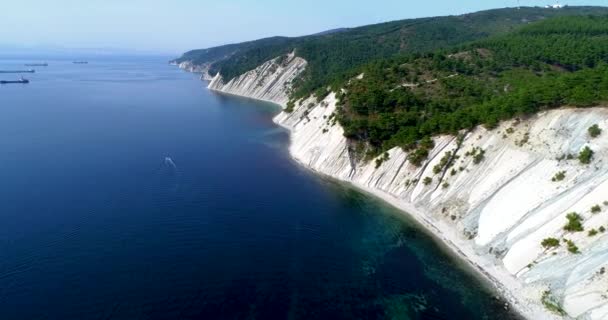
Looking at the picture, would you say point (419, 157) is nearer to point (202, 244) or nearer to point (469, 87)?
→ point (469, 87)

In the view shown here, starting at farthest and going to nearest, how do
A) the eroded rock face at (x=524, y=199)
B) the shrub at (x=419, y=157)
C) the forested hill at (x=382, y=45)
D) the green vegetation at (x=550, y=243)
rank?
1. the forested hill at (x=382, y=45)
2. the shrub at (x=419, y=157)
3. the green vegetation at (x=550, y=243)
4. the eroded rock face at (x=524, y=199)

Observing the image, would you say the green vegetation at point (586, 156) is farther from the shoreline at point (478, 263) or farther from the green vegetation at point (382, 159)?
the green vegetation at point (382, 159)

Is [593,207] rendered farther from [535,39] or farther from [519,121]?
[535,39]

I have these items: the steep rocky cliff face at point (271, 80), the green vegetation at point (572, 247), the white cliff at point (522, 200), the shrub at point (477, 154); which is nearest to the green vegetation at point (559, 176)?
the white cliff at point (522, 200)

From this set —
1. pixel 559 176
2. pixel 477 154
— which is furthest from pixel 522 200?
pixel 477 154

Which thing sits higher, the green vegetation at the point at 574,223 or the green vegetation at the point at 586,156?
the green vegetation at the point at 586,156

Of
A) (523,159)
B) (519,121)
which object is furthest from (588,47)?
(523,159)

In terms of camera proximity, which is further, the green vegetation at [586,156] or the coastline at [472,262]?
the green vegetation at [586,156]

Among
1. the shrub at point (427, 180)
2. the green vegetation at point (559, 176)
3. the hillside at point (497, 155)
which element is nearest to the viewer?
the hillside at point (497, 155)
